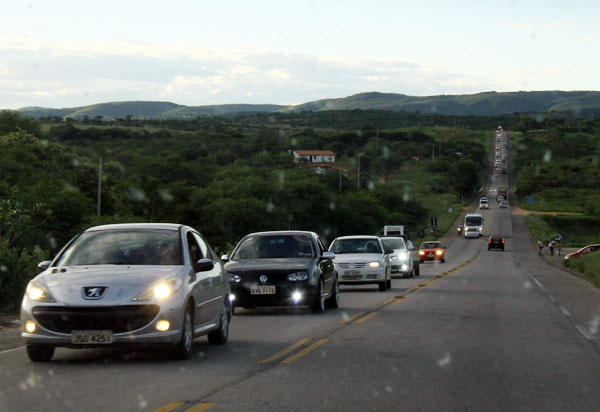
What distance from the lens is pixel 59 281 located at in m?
10.2

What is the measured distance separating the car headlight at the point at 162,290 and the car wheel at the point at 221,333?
6.18ft

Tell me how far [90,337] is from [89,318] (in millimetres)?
205

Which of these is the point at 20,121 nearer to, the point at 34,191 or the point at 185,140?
the point at 34,191

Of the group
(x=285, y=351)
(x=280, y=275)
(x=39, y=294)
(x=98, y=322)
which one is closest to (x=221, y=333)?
(x=285, y=351)

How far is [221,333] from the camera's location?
12.2m

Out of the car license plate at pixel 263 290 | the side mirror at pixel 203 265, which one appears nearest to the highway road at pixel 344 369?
the car license plate at pixel 263 290

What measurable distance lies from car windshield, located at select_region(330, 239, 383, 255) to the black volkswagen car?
25.4 ft

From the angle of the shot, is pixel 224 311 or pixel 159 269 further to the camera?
pixel 224 311

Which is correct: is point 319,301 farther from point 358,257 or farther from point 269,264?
point 358,257

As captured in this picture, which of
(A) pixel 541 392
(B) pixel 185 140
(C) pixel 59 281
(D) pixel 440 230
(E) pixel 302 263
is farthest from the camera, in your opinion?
(B) pixel 185 140

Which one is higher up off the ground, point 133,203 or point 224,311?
point 224,311

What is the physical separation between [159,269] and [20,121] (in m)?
94.2

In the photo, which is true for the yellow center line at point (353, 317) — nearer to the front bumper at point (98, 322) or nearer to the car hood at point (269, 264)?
the car hood at point (269, 264)

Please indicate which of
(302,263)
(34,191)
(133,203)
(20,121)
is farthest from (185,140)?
(302,263)
